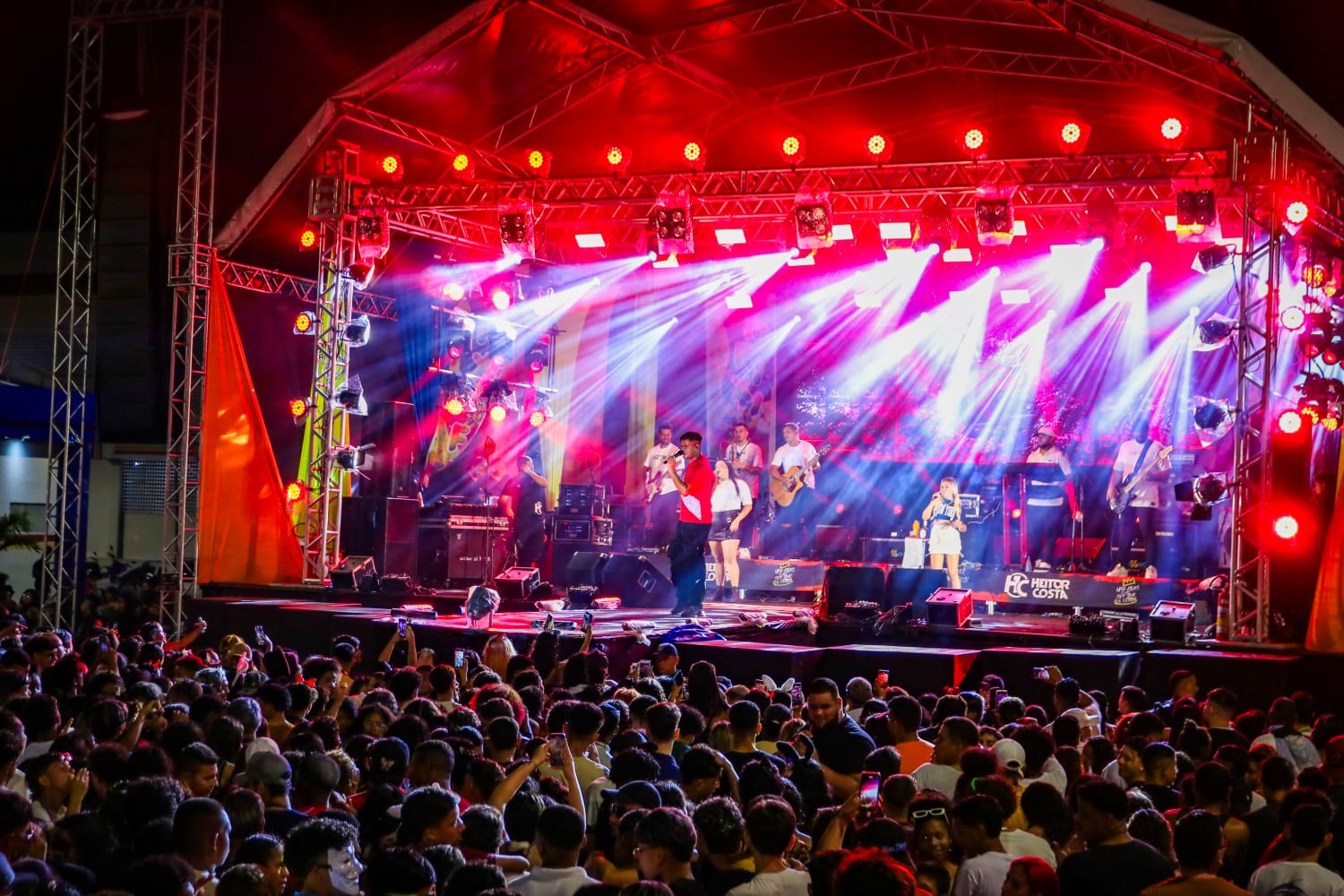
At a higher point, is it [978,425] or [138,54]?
[138,54]

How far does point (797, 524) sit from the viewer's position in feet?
69.7

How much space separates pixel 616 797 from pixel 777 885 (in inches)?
37.3

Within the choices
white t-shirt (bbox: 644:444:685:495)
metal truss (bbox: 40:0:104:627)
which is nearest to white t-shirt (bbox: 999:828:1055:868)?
metal truss (bbox: 40:0:104:627)

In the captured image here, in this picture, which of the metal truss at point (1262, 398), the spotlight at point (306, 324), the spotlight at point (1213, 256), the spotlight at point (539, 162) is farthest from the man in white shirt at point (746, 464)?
the metal truss at point (1262, 398)

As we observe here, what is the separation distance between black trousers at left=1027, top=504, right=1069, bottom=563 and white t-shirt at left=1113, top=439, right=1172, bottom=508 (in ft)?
3.53

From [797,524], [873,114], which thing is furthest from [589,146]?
[797,524]

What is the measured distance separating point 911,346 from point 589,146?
21.6ft

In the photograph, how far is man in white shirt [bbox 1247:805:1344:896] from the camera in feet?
14.9

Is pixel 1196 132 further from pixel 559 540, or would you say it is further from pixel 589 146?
pixel 559 540

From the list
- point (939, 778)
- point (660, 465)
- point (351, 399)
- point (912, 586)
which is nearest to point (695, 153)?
point (351, 399)

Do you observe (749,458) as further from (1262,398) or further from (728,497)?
(1262,398)

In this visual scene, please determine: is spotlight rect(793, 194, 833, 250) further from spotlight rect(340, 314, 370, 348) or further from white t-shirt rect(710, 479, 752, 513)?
spotlight rect(340, 314, 370, 348)

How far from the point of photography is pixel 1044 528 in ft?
64.3

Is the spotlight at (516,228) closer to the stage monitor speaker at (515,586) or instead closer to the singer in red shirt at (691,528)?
the singer in red shirt at (691,528)
